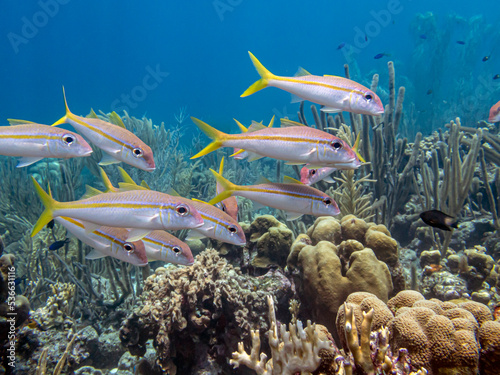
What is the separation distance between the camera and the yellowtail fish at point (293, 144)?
2.52m

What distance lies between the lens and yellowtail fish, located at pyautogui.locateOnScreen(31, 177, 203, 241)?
210cm

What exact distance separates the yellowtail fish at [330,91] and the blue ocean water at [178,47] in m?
64.4

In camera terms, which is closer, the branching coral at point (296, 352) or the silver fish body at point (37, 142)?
the branching coral at point (296, 352)

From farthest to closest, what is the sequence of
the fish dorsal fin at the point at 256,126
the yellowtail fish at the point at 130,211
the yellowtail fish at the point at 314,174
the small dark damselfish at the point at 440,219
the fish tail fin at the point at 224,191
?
the yellowtail fish at the point at 314,174
the small dark damselfish at the point at 440,219
the fish dorsal fin at the point at 256,126
the fish tail fin at the point at 224,191
the yellowtail fish at the point at 130,211

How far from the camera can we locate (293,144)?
2.50 metres

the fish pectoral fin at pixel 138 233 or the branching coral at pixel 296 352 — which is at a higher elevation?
the fish pectoral fin at pixel 138 233

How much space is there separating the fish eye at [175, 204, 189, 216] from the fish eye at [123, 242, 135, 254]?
60 cm

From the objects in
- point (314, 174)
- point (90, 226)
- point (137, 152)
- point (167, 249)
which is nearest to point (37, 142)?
point (137, 152)

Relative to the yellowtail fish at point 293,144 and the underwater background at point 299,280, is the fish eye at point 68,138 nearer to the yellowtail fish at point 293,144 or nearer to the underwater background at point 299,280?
the underwater background at point 299,280

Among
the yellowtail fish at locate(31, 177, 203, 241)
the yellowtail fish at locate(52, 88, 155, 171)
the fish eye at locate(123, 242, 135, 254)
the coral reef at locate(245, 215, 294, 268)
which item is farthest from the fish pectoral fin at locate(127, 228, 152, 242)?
the coral reef at locate(245, 215, 294, 268)

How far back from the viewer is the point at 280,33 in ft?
442

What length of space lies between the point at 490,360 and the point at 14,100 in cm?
14883

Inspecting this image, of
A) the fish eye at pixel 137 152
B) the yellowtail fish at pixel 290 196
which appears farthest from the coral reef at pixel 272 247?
the fish eye at pixel 137 152

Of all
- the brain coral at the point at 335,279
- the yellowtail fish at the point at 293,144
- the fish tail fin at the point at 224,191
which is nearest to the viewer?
the yellowtail fish at the point at 293,144
